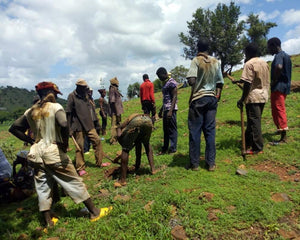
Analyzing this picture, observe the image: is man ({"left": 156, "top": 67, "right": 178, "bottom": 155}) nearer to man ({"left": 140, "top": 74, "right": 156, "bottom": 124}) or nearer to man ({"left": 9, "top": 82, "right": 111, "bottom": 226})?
man ({"left": 140, "top": 74, "right": 156, "bottom": 124})

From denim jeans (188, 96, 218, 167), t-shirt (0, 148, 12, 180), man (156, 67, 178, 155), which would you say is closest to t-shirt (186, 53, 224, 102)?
denim jeans (188, 96, 218, 167)

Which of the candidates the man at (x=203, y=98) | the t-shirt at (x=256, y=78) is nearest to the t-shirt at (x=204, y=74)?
the man at (x=203, y=98)

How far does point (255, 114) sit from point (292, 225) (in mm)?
2552

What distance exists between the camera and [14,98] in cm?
13850

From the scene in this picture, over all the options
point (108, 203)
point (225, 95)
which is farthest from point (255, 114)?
point (225, 95)

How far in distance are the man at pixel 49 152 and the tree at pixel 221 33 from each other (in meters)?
33.7

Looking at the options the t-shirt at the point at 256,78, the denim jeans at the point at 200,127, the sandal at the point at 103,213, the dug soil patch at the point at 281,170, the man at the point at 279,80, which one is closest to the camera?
the sandal at the point at 103,213

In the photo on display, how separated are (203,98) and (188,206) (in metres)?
2.03

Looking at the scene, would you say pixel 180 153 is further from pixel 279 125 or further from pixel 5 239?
pixel 5 239

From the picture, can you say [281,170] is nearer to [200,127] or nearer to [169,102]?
[200,127]

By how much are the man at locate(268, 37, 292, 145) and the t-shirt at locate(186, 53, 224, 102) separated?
1.69m

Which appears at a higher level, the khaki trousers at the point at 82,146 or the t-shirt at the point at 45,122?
the t-shirt at the point at 45,122

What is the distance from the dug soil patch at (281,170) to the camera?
3955 mm

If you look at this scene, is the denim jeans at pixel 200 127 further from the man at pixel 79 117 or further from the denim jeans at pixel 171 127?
the man at pixel 79 117
